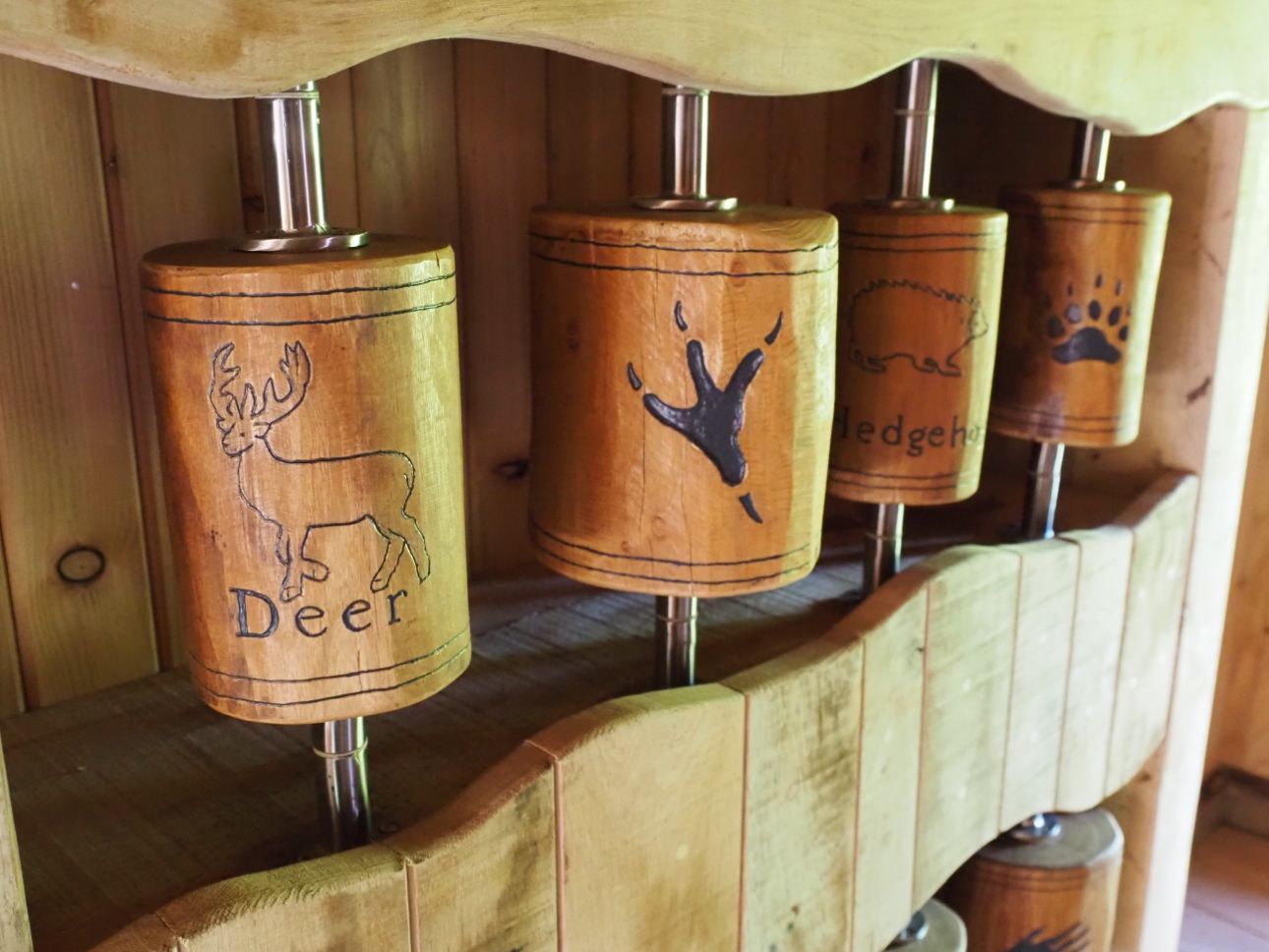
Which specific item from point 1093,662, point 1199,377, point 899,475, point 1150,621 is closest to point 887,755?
point 899,475

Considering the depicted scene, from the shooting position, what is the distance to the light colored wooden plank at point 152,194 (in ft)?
2.45

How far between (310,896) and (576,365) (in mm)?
327

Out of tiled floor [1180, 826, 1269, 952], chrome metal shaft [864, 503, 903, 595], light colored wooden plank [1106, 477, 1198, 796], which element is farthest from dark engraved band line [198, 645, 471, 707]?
tiled floor [1180, 826, 1269, 952]

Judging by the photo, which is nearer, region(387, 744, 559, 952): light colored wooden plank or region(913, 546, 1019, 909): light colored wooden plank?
region(387, 744, 559, 952): light colored wooden plank

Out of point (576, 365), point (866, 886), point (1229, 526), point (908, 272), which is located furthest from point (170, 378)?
point (1229, 526)

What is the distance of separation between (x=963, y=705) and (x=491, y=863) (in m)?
0.48

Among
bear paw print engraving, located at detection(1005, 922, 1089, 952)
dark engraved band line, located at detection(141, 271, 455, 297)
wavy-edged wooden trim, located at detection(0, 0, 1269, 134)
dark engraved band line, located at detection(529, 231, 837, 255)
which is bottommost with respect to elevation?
bear paw print engraving, located at detection(1005, 922, 1089, 952)

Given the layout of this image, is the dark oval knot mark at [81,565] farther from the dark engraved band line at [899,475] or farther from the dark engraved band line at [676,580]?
the dark engraved band line at [899,475]

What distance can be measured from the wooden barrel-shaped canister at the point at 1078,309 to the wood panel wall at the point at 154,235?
1.10ft

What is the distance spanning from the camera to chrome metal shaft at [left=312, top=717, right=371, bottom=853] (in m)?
0.65

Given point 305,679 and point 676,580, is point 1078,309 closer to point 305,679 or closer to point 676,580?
point 676,580

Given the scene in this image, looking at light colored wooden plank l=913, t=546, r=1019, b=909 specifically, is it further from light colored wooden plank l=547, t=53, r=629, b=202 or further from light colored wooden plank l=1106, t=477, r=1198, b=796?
light colored wooden plank l=547, t=53, r=629, b=202

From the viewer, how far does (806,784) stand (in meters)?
0.81

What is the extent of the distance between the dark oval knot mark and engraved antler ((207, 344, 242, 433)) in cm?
30
